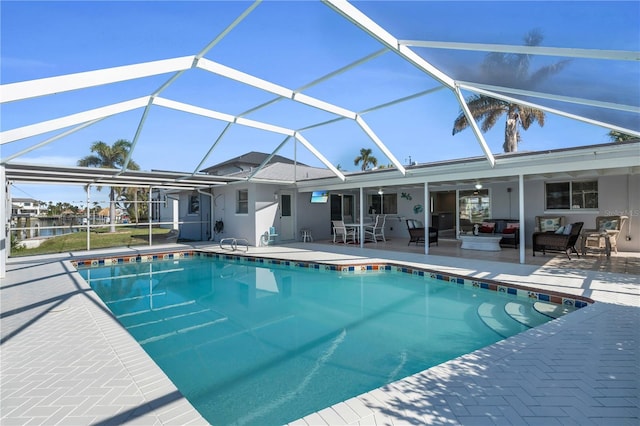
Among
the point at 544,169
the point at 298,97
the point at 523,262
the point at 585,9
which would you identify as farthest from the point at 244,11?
the point at 523,262

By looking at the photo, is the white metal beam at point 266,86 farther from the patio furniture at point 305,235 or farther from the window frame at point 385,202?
the window frame at point 385,202

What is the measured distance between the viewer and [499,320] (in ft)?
16.8

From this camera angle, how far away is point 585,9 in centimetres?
302

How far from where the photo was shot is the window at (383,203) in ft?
51.7

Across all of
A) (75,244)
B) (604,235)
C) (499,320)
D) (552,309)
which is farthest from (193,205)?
(604,235)

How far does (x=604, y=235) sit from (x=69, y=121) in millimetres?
12710

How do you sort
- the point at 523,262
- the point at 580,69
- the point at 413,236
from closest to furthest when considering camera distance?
the point at 580,69
the point at 523,262
the point at 413,236

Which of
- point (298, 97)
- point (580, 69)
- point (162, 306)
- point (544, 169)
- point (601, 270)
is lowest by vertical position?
point (162, 306)

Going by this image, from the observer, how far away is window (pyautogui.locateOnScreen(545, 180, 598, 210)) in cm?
1035

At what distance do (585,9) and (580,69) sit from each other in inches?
46.3

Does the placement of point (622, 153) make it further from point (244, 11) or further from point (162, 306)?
point (162, 306)

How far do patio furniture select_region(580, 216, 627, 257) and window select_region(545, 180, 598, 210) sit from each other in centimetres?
79

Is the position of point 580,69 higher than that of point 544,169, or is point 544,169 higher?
point 580,69

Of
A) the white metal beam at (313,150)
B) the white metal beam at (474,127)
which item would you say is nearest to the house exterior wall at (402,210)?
the white metal beam at (474,127)
